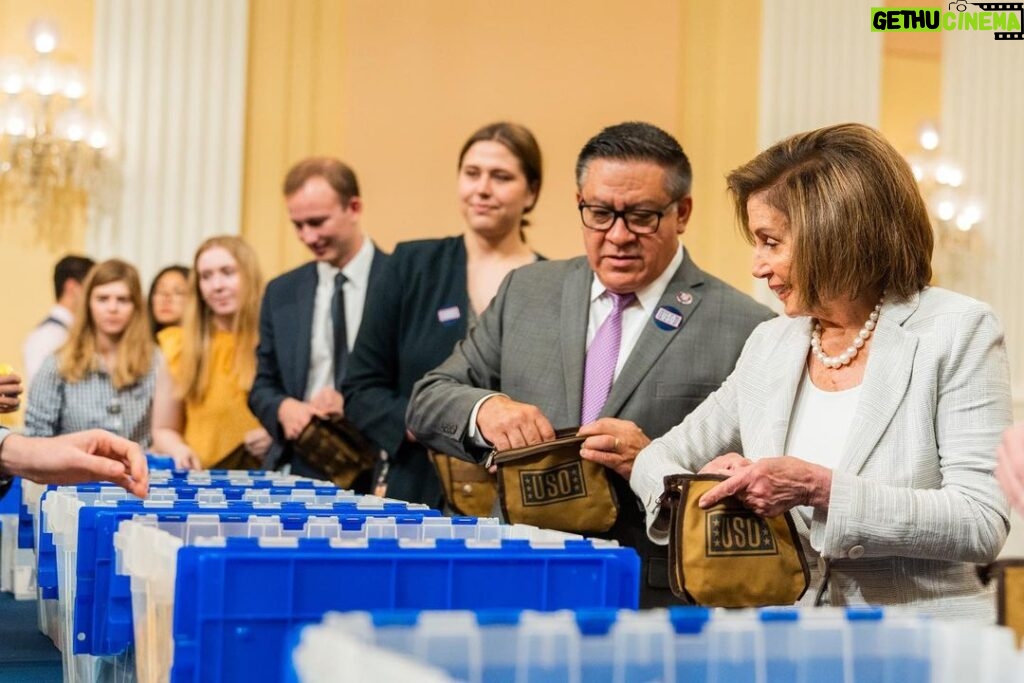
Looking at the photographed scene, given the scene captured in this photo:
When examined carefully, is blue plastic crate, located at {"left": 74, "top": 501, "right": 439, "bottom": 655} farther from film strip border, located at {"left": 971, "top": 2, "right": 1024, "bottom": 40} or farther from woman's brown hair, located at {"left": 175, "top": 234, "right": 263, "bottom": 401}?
film strip border, located at {"left": 971, "top": 2, "right": 1024, "bottom": 40}

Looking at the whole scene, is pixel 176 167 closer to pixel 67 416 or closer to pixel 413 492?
pixel 67 416

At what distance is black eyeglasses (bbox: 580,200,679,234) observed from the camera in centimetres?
323

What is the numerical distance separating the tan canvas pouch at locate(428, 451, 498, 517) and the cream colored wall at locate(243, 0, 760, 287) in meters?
6.02

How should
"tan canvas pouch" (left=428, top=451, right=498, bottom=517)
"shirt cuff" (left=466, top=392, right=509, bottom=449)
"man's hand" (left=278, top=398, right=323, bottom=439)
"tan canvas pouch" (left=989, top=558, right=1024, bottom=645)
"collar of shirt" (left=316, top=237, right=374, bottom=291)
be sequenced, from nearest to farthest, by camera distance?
"tan canvas pouch" (left=989, top=558, right=1024, bottom=645) < "shirt cuff" (left=466, top=392, right=509, bottom=449) < "tan canvas pouch" (left=428, top=451, right=498, bottom=517) < "man's hand" (left=278, top=398, right=323, bottom=439) < "collar of shirt" (left=316, top=237, right=374, bottom=291)

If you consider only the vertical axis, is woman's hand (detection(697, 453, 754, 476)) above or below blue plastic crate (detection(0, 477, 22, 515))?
above

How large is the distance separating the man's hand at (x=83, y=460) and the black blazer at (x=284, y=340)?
7.24 feet

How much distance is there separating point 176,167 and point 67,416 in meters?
3.58

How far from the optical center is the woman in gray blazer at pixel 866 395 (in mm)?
2318

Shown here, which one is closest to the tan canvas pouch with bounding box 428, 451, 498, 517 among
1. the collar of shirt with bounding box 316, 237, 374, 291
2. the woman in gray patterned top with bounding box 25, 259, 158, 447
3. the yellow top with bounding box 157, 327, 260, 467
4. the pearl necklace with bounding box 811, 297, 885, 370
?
the pearl necklace with bounding box 811, 297, 885, 370

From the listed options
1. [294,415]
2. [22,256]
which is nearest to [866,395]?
[294,415]

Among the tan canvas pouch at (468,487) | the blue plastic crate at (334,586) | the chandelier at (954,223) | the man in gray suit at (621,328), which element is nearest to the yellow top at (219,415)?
the tan canvas pouch at (468,487)

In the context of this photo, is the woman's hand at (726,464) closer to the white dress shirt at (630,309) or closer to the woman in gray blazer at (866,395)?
the woman in gray blazer at (866,395)

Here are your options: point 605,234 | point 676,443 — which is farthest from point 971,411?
point 605,234

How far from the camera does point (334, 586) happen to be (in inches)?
65.1
